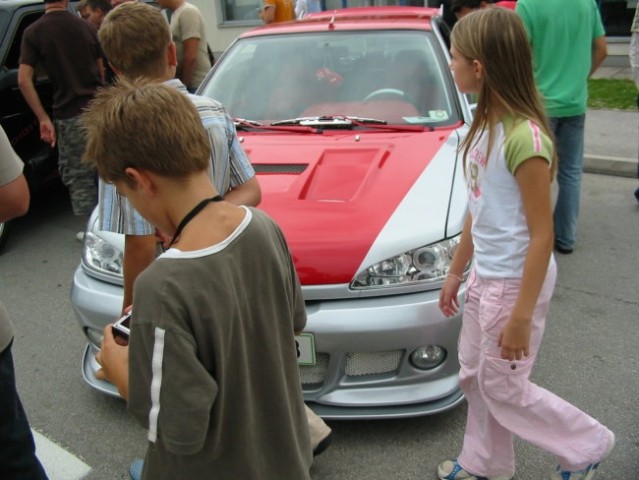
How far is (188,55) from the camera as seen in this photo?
5.77 m

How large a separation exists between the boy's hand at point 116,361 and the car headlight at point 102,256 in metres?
1.39

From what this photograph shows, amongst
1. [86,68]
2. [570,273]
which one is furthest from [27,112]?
[570,273]

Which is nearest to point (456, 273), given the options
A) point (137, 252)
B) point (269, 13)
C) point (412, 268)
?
point (412, 268)

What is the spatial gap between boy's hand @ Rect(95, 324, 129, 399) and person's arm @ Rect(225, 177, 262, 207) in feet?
3.01

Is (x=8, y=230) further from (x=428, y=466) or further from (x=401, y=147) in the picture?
(x=428, y=466)

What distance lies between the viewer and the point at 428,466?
2.51m

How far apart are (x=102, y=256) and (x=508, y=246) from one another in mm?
1778

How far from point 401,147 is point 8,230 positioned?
348cm

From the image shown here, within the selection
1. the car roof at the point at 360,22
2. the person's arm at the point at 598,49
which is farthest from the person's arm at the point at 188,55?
the person's arm at the point at 598,49

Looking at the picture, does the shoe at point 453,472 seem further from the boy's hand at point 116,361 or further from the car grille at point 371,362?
the boy's hand at point 116,361

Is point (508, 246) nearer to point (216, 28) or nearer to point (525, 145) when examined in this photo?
point (525, 145)

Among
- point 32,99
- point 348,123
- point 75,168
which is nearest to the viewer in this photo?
point 348,123

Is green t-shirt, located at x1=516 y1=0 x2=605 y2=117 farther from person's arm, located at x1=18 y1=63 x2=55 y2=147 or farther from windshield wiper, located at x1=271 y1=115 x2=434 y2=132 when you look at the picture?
person's arm, located at x1=18 y1=63 x2=55 y2=147

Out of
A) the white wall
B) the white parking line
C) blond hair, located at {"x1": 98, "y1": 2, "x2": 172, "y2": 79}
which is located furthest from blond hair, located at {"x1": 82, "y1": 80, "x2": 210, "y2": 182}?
the white wall
